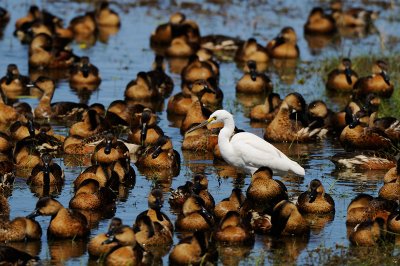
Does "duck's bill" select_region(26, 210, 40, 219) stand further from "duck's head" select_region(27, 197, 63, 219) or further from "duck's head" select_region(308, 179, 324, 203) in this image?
"duck's head" select_region(308, 179, 324, 203)

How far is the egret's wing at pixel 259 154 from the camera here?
14.5 m

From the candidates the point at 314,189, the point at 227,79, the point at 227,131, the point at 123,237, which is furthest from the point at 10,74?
the point at 123,237

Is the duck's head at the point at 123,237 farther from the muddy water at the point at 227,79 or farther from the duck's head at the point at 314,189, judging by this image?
the duck's head at the point at 314,189

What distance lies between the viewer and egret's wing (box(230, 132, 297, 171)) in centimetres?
1454

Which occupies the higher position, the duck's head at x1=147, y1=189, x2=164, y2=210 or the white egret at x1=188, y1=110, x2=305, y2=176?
the white egret at x1=188, y1=110, x2=305, y2=176

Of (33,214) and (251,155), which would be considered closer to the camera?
(33,214)

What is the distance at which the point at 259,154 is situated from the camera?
1455 centimetres

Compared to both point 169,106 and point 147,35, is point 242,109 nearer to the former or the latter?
point 169,106

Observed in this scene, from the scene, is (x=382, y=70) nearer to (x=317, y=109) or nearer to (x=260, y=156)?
(x=317, y=109)

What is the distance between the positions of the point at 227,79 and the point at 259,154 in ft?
26.8

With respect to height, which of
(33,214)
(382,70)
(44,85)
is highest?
(382,70)

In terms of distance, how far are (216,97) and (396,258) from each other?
8.63 metres

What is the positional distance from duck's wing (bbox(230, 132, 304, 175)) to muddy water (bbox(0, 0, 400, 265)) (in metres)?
0.33

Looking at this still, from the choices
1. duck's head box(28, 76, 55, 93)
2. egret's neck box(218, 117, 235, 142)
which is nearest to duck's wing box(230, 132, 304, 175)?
egret's neck box(218, 117, 235, 142)
